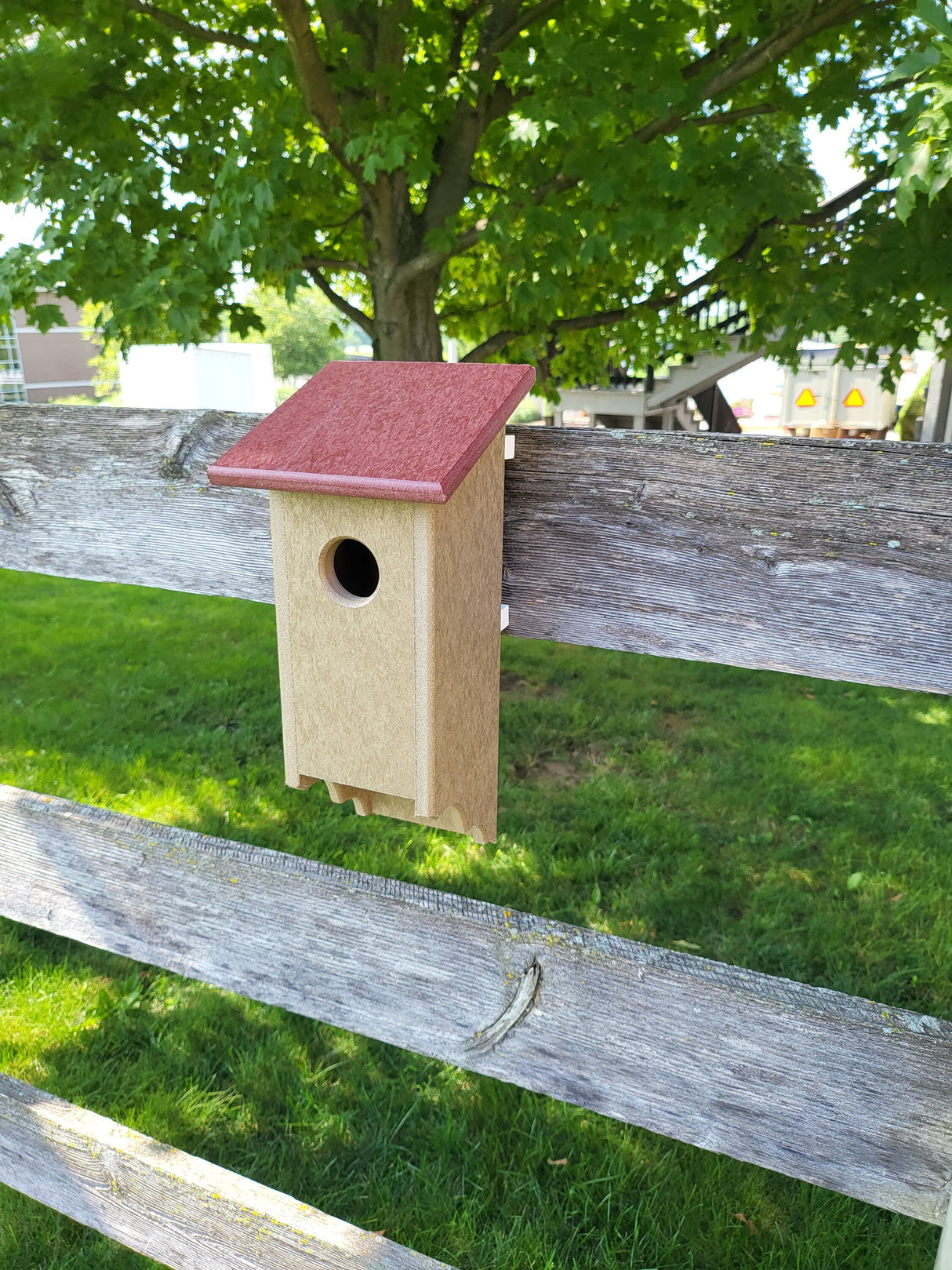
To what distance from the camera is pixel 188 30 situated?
3875 millimetres

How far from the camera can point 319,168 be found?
3561mm

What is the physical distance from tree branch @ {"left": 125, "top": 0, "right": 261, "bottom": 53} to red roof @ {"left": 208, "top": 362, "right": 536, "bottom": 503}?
347 centimetres

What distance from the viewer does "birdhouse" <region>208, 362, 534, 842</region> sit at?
1.08 m

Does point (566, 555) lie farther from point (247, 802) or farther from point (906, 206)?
point (247, 802)

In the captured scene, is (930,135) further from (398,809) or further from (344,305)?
(344,305)

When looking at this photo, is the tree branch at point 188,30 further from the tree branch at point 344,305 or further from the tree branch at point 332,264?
the tree branch at point 344,305

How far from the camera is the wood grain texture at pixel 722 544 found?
3.49ft

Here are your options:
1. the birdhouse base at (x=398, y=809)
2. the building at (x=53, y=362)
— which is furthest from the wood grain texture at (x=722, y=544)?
the building at (x=53, y=362)

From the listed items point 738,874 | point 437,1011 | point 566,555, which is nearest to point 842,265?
point 738,874

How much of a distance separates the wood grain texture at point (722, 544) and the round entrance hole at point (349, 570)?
0.12 metres

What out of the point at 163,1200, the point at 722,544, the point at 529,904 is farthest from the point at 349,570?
the point at 529,904

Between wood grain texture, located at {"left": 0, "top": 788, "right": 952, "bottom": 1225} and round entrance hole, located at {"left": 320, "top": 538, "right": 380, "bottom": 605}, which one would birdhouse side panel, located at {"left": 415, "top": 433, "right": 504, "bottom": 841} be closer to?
round entrance hole, located at {"left": 320, "top": 538, "right": 380, "bottom": 605}

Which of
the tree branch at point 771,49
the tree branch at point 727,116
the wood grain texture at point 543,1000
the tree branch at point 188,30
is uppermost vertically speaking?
the tree branch at point 188,30

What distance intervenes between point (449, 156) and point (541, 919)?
151 inches
